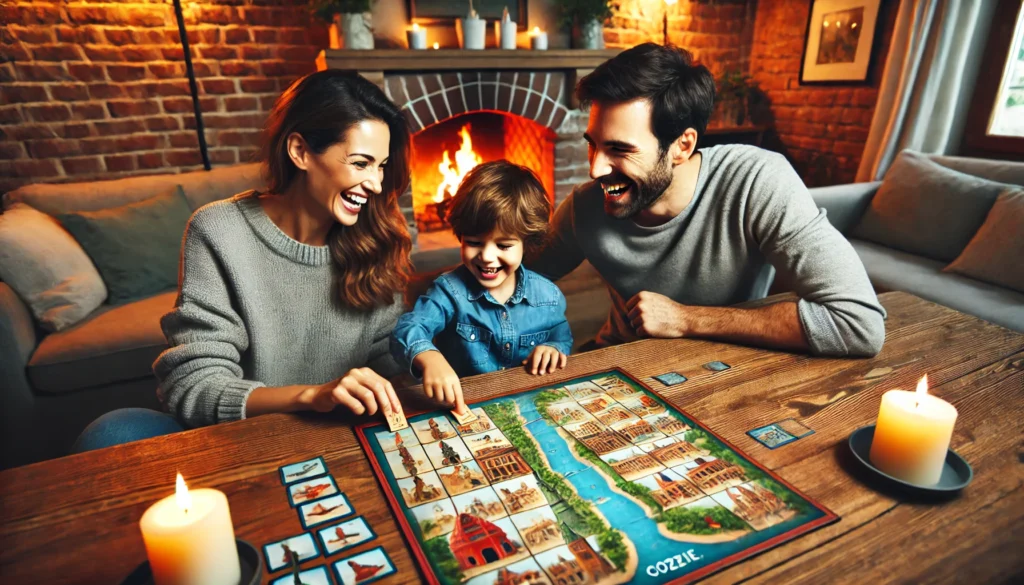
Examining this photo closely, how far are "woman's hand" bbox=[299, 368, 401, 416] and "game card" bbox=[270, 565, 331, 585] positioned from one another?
28 cm

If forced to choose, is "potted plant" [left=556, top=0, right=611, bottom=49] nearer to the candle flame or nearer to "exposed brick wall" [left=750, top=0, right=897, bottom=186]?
"exposed brick wall" [left=750, top=0, right=897, bottom=186]

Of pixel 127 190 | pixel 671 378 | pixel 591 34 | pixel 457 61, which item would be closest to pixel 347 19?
pixel 457 61

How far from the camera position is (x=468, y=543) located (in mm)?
599

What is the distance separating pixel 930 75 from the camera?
2953 mm

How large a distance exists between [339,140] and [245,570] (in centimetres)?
83

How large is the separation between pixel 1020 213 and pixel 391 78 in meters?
2.83

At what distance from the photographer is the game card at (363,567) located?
56cm

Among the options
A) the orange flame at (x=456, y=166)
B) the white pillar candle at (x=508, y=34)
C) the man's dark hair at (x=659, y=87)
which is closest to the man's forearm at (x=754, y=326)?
the man's dark hair at (x=659, y=87)

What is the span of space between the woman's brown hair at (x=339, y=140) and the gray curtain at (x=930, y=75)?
10.0ft

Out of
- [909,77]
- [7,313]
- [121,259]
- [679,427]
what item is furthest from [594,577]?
[909,77]

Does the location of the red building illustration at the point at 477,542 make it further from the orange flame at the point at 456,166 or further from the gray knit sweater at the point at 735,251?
the orange flame at the point at 456,166

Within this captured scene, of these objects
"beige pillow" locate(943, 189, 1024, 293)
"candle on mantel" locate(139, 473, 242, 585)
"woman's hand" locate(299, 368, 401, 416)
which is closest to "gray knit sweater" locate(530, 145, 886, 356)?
"woman's hand" locate(299, 368, 401, 416)

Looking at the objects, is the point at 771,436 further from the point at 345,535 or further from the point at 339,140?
the point at 339,140

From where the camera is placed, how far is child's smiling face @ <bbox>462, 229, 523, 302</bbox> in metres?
1.13
